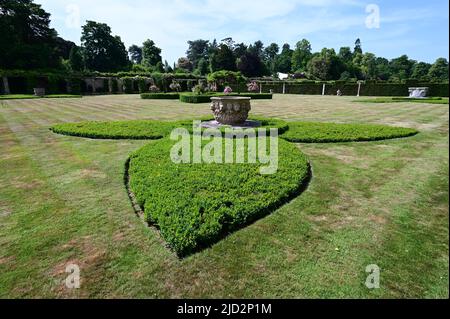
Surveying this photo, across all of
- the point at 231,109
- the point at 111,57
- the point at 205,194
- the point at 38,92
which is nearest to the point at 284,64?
the point at 111,57

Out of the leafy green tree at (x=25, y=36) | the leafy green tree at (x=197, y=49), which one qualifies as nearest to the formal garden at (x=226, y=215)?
the leafy green tree at (x=25, y=36)

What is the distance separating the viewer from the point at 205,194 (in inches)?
201

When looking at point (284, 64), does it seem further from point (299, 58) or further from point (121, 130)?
point (121, 130)

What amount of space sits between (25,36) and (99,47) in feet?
58.5

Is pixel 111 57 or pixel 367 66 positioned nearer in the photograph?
pixel 111 57

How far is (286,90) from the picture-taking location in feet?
179

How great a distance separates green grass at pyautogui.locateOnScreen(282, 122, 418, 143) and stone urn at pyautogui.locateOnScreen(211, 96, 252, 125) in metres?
2.10

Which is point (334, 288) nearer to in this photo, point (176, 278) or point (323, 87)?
point (176, 278)

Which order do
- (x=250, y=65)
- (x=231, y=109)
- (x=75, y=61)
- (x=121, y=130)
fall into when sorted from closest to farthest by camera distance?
(x=121, y=130) < (x=231, y=109) < (x=75, y=61) < (x=250, y=65)

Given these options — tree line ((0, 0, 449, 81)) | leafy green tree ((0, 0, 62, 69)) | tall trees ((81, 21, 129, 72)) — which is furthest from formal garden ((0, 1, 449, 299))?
tall trees ((81, 21, 129, 72))

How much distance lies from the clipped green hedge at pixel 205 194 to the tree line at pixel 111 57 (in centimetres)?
2457

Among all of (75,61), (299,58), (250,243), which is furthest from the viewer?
(299,58)
